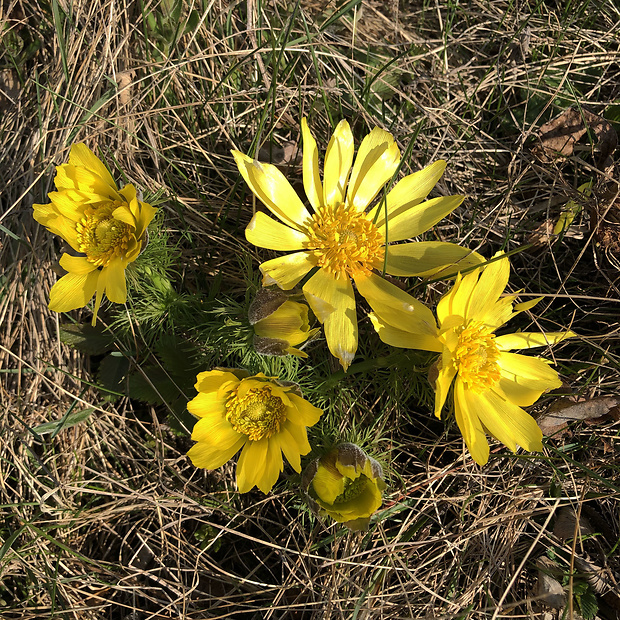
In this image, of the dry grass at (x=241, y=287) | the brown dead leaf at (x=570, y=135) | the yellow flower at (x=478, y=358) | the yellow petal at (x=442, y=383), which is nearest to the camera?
the yellow petal at (x=442, y=383)

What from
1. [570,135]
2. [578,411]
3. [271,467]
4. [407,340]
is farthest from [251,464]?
[570,135]

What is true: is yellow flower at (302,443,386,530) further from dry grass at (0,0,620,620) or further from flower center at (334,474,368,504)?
dry grass at (0,0,620,620)

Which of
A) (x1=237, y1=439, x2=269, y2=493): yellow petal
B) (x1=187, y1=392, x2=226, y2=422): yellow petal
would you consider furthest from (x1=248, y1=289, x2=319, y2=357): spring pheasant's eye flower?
(x1=237, y1=439, x2=269, y2=493): yellow petal

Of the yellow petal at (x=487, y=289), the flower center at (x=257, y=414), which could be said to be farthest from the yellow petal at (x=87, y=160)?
the yellow petal at (x=487, y=289)

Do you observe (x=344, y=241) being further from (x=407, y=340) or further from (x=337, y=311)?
(x=407, y=340)

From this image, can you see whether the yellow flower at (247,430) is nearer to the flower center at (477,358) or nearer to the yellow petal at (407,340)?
the yellow petal at (407,340)

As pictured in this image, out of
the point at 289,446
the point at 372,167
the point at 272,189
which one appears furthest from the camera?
the point at 372,167

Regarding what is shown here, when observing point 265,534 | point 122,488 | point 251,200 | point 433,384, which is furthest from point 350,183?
point 122,488
